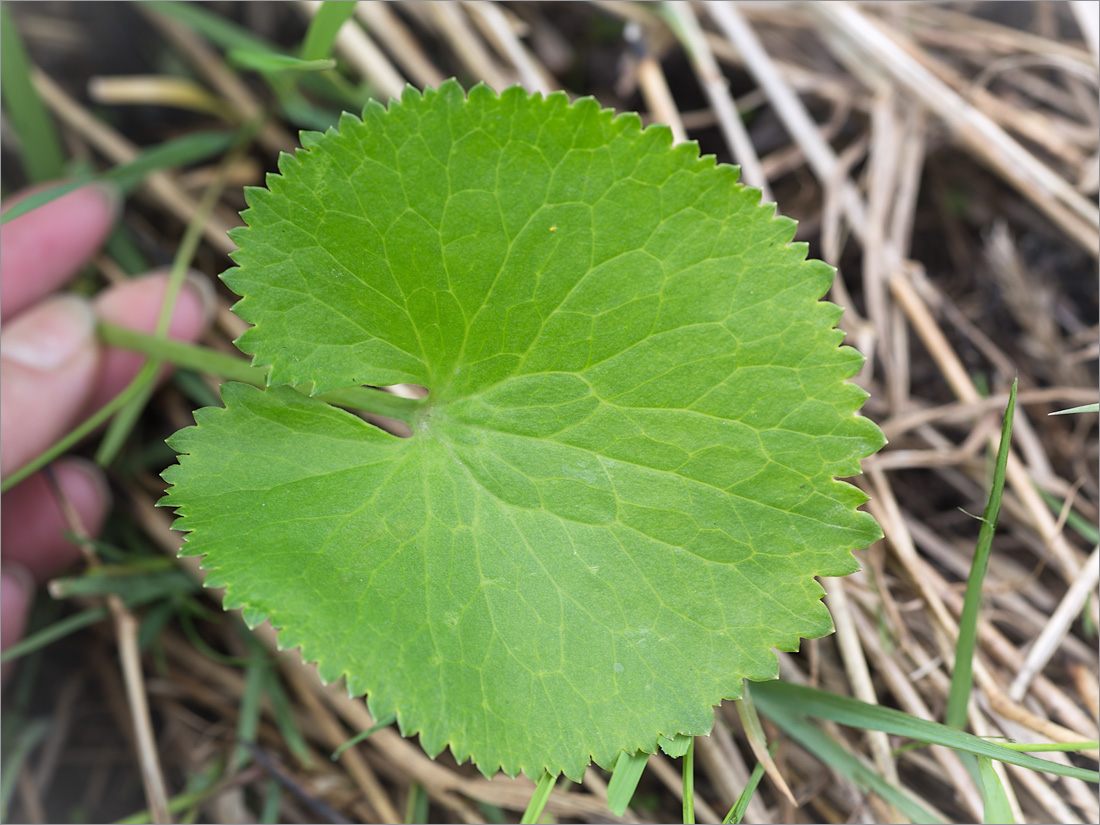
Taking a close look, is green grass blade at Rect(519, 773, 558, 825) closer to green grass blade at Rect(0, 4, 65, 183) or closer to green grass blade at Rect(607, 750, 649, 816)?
green grass blade at Rect(607, 750, 649, 816)

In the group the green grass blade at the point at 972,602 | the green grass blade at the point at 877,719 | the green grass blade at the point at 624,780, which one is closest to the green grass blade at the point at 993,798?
the green grass blade at the point at 877,719

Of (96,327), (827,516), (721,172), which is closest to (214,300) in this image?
(96,327)

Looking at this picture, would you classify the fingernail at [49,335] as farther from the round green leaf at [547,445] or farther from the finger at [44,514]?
the round green leaf at [547,445]

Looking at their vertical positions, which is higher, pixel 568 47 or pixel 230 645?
pixel 568 47

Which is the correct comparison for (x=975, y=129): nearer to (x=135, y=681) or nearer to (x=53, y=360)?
(x=53, y=360)

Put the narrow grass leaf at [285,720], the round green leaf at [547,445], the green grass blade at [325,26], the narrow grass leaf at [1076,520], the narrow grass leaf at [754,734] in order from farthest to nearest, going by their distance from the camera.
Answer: the narrow grass leaf at [285,720] < the narrow grass leaf at [1076,520] < the green grass blade at [325,26] < the narrow grass leaf at [754,734] < the round green leaf at [547,445]

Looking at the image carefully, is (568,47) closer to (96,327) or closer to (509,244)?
(509,244)

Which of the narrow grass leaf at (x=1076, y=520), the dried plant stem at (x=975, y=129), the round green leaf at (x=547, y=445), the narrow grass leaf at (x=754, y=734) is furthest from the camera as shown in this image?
the dried plant stem at (x=975, y=129)
